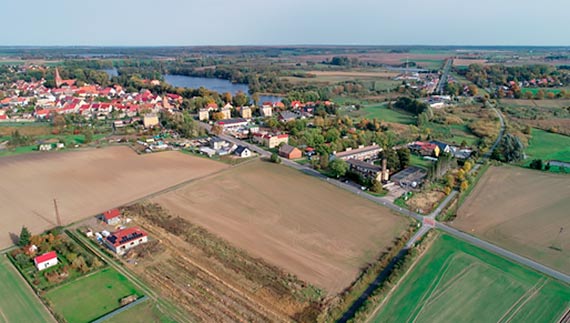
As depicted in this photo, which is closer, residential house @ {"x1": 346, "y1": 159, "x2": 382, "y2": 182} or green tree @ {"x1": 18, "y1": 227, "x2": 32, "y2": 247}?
green tree @ {"x1": 18, "y1": 227, "x2": 32, "y2": 247}

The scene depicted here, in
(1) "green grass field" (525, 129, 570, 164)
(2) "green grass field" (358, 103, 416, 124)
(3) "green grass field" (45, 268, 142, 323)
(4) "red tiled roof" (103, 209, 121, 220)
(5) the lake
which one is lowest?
(3) "green grass field" (45, 268, 142, 323)

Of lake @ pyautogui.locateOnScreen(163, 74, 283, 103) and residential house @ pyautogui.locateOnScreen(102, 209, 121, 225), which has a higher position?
lake @ pyautogui.locateOnScreen(163, 74, 283, 103)

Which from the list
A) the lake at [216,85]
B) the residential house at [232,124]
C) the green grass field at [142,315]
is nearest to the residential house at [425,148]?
the residential house at [232,124]

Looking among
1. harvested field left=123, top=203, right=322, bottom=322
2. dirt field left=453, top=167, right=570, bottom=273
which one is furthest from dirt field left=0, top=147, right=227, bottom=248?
dirt field left=453, top=167, right=570, bottom=273

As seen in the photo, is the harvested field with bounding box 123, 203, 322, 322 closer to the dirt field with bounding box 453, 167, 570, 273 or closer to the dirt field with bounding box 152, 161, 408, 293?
the dirt field with bounding box 152, 161, 408, 293

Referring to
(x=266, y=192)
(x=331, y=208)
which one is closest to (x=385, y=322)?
(x=331, y=208)

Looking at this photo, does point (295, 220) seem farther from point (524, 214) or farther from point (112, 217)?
point (524, 214)

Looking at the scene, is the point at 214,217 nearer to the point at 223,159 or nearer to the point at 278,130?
the point at 223,159
